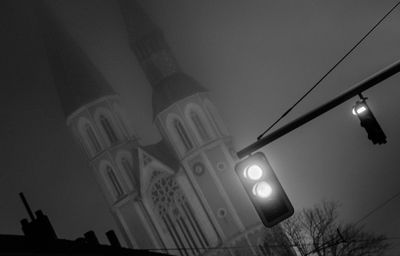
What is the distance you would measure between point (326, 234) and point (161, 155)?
1760cm

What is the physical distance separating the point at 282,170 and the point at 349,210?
5201 mm

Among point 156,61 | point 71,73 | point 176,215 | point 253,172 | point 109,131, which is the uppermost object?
point 71,73

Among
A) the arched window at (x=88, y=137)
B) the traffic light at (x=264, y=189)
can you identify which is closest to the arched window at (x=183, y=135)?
the arched window at (x=88, y=137)

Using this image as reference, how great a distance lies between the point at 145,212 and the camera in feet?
164

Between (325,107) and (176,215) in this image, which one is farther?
(176,215)

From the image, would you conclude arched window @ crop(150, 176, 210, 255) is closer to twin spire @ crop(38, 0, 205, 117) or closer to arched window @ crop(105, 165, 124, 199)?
arched window @ crop(105, 165, 124, 199)

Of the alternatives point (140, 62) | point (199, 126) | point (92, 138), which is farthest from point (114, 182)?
point (140, 62)

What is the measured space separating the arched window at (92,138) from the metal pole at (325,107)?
152 feet

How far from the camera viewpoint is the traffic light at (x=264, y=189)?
541cm

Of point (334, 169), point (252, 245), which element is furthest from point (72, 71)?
point (334, 169)

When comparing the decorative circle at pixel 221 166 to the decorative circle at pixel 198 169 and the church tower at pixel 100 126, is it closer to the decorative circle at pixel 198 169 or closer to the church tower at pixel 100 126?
the decorative circle at pixel 198 169

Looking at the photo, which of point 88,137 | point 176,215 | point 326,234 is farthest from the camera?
point 88,137

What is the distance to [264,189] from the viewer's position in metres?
5.42

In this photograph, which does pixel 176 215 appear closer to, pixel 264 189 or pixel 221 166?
pixel 221 166
